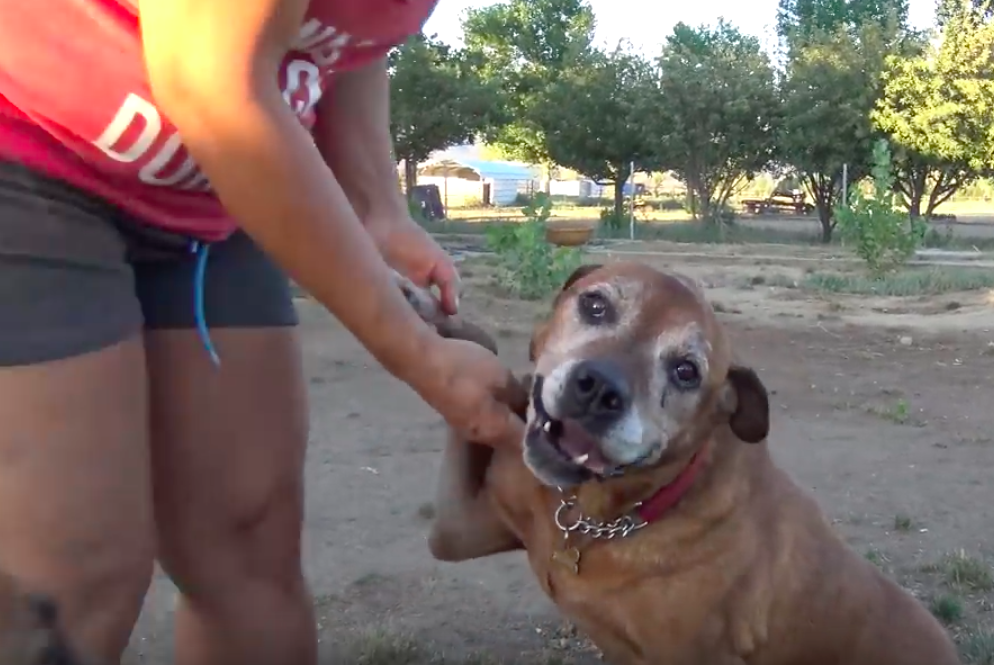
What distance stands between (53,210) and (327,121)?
903 mm

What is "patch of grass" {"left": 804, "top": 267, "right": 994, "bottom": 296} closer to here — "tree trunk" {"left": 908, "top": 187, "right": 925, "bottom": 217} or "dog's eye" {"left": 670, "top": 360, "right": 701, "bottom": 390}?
"dog's eye" {"left": 670, "top": 360, "right": 701, "bottom": 390}

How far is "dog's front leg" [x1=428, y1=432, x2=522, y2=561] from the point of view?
2.97 metres

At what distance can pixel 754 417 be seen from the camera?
2.79 m

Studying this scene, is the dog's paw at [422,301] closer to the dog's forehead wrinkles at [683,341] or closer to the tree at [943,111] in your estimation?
the dog's forehead wrinkles at [683,341]

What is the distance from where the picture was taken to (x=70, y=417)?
1.74m

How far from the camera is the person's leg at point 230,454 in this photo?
7.19ft

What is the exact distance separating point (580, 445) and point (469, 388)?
18.0 inches

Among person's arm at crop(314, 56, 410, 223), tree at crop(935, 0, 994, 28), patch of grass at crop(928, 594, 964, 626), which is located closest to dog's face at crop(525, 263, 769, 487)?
person's arm at crop(314, 56, 410, 223)

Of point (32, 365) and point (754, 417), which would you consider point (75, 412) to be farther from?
point (754, 417)

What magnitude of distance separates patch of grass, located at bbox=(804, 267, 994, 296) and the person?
1149 centimetres

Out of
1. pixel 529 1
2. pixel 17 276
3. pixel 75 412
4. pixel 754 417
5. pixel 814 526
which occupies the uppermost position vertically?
pixel 529 1

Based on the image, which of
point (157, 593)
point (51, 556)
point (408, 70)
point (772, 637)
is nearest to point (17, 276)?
point (51, 556)

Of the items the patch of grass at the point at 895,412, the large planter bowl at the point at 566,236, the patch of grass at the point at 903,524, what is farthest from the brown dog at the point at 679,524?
the large planter bowl at the point at 566,236

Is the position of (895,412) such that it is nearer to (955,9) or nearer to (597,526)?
(597,526)
